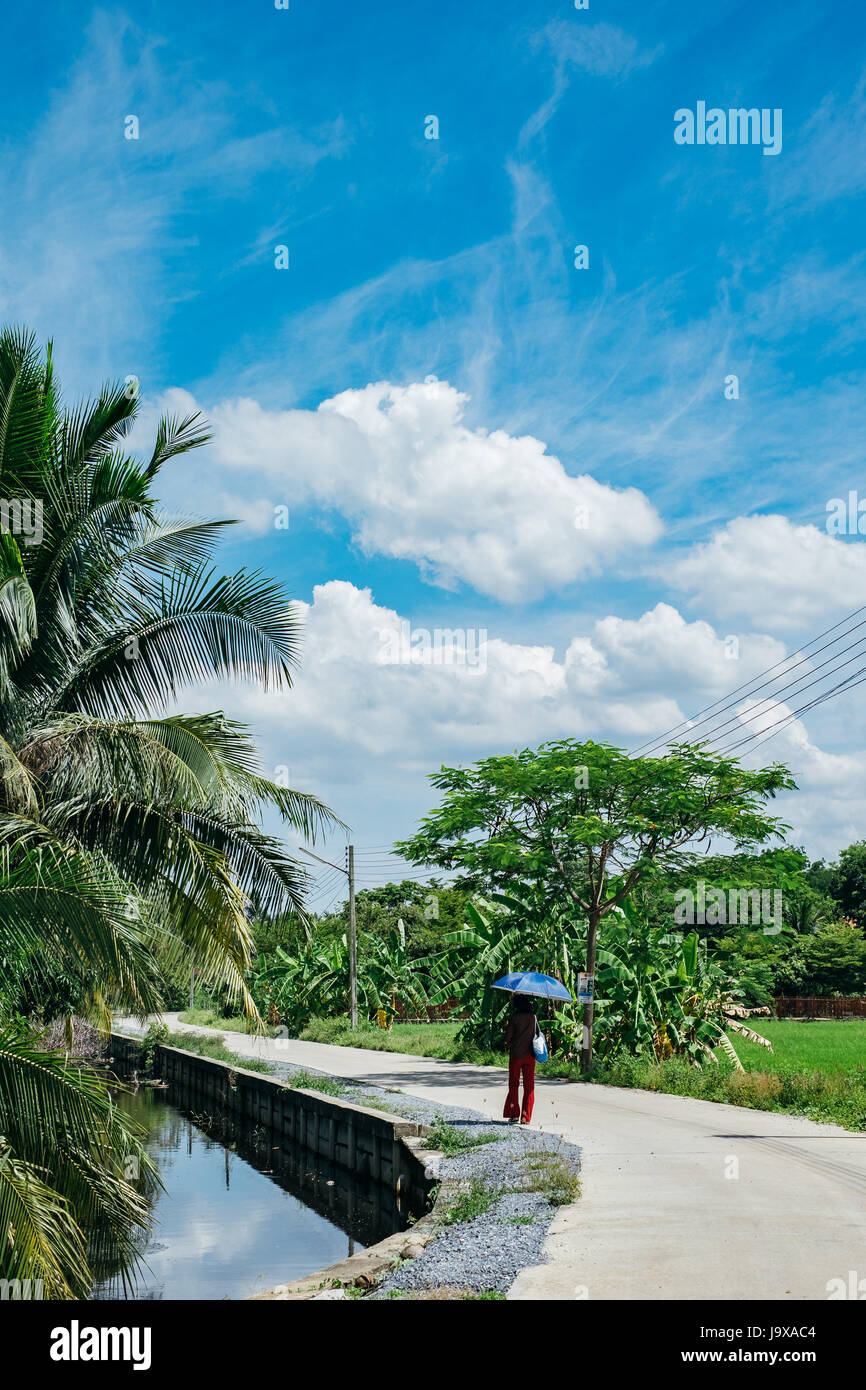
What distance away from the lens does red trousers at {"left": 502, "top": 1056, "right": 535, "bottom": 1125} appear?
1511 cm

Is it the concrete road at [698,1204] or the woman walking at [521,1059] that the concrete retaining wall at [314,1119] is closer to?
the woman walking at [521,1059]

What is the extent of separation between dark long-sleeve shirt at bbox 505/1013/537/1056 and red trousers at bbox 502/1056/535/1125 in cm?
10

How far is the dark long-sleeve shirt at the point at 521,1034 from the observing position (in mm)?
15086

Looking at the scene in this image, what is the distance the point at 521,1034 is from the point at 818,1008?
151 ft

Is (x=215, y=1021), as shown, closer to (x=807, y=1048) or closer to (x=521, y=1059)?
(x=807, y=1048)

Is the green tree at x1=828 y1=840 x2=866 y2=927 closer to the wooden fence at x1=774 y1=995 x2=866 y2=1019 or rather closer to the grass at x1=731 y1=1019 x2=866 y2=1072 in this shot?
the wooden fence at x1=774 y1=995 x2=866 y2=1019

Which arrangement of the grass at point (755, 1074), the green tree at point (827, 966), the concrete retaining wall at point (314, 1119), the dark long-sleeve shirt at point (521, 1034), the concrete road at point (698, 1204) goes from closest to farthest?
1. the concrete road at point (698, 1204)
2. the dark long-sleeve shirt at point (521, 1034)
3. the concrete retaining wall at point (314, 1119)
4. the grass at point (755, 1074)
5. the green tree at point (827, 966)

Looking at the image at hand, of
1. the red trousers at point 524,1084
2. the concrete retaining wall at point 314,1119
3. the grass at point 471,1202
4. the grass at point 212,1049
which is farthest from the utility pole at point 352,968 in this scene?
the grass at point 471,1202

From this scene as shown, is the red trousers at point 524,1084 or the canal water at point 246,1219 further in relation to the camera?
the red trousers at point 524,1084

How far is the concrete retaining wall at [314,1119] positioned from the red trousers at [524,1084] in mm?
1247

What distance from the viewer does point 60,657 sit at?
1240 cm
